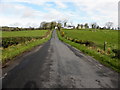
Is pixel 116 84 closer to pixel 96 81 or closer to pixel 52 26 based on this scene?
pixel 96 81

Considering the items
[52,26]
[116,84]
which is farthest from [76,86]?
[52,26]

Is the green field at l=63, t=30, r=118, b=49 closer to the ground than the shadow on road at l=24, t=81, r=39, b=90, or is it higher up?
higher up

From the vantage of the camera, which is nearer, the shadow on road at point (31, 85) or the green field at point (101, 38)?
the shadow on road at point (31, 85)

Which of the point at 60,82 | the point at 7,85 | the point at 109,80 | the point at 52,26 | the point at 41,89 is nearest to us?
the point at 41,89

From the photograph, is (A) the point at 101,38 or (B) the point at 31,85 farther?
(A) the point at 101,38

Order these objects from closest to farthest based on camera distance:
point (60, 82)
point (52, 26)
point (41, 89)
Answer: point (41, 89)
point (60, 82)
point (52, 26)

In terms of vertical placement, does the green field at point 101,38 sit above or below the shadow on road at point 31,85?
above

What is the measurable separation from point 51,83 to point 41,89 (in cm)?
79

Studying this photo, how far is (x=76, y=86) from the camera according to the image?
19.1ft

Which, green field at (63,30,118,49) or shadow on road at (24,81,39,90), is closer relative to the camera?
shadow on road at (24,81,39,90)

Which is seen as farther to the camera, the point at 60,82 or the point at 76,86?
the point at 60,82

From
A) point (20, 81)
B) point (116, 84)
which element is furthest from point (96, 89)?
point (20, 81)

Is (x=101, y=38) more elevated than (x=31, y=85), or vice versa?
(x=101, y=38)

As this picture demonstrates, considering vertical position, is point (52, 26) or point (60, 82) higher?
point (52, 26)
